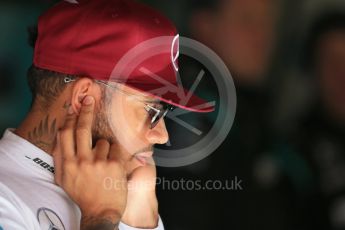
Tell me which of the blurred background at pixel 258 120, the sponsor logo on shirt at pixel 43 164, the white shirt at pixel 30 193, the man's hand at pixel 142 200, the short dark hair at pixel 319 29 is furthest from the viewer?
the short dark hair at pixel 319 29

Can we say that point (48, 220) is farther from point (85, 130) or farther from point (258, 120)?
point (258, 120)

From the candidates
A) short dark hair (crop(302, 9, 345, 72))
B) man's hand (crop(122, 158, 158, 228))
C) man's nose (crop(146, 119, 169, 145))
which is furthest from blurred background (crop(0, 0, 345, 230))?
man's nose (crop(146, 119, 169, 145))

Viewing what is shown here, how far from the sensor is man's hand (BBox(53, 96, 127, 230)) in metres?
1.21

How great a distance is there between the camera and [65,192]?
4.07 ft

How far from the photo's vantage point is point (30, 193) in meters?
1.19

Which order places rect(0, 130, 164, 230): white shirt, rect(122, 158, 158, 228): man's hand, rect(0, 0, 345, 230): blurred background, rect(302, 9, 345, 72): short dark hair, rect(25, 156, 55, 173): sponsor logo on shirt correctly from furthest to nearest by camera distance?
rect(302, 9, 345, 72): short dark hair, rect(0, 0, 345, 230): blurred background, rect(122, 158, 158, 228): man's hand, rect(25, 156, 55, 173): sponsor logo on shirt, rect(0, 130, 164, 230): white shirt

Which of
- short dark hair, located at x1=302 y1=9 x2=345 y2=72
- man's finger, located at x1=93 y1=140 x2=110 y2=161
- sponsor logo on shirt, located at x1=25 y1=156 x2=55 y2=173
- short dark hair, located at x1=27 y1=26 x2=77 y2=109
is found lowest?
sponsor logo on shirt, located at x1=25 y1=156 x2=55 y2=173

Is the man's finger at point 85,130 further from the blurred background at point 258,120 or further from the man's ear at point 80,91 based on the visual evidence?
the blurred background at point 258,120

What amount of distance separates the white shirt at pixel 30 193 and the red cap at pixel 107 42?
0.55 feet

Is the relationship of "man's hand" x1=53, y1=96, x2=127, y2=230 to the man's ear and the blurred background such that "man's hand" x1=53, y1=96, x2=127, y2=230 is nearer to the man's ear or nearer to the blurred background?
the man's ear

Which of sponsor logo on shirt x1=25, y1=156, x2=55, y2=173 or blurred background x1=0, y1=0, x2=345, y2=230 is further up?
blurred background x1=0, y1=0, x2=345, y2=230

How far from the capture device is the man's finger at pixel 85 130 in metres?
1.23

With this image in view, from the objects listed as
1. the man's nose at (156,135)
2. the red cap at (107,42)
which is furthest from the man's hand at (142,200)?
the red cap at (107,42)

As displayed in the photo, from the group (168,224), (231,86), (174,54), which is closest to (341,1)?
(231,86)
